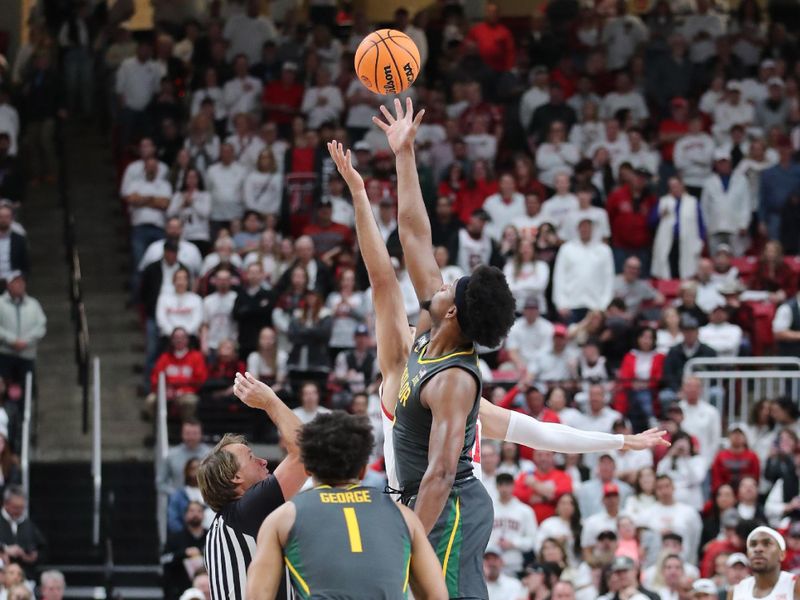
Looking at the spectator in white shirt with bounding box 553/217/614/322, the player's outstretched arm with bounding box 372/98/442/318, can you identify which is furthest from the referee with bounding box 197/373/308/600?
the spectator in white shirt with bounding box 553/217/614/322

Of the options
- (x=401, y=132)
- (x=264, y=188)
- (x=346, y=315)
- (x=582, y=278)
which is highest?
(x=264, y=188)

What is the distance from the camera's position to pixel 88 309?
21.8m

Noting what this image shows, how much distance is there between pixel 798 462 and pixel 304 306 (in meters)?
5.59

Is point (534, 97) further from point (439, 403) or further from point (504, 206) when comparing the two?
point (439, 403)

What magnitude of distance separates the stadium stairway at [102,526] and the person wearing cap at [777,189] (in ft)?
28.4

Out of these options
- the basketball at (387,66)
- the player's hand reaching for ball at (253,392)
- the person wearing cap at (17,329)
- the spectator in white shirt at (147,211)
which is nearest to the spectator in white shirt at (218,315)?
the person wearing cap at (17,329)

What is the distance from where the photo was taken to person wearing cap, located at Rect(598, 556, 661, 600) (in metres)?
15.1

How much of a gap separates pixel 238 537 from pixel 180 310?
12257 mm

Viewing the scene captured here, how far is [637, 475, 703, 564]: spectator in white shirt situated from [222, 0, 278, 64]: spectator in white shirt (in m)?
10.5

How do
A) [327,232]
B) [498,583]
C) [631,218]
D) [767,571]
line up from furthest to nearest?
[631,218] → [327,232] → [498,583] → [767,571]

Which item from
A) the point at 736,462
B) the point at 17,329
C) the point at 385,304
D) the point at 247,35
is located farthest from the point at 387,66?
the point at 247,35

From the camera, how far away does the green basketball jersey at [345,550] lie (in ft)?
19.7

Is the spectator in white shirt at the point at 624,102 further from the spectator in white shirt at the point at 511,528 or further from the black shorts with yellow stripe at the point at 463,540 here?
the black shorts with yellow stripe at the point at 463,540

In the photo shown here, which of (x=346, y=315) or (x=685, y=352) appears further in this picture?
(x=346, y=315)
